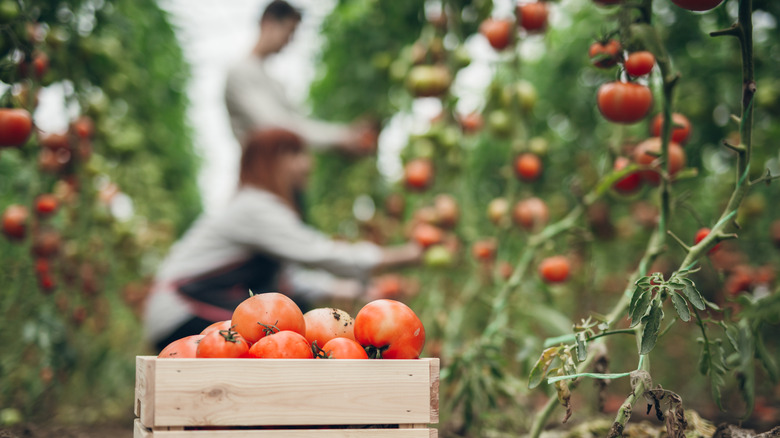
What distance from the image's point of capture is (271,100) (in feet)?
9.48

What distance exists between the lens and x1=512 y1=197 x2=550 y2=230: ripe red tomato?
95.1 inches

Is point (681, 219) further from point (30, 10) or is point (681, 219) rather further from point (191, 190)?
point (191, 190)

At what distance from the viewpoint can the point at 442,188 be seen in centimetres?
287

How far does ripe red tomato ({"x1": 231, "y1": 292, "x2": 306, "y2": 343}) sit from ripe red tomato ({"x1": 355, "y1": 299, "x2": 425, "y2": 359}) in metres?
0.14

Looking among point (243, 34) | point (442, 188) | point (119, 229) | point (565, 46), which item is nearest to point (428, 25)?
point (442, 188)

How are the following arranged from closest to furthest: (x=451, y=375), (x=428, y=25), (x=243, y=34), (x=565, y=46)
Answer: (x=451, y=375) → (x=428, y=25) → (x=565, y=46) → (x=243, y=34)

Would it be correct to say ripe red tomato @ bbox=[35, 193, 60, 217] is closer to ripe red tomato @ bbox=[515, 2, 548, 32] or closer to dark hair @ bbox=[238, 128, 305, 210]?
dark hair @ bbox=[238, 128, 305, 210]

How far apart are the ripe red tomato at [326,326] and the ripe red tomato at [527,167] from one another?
1337mm

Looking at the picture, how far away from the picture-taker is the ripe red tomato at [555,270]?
220cm

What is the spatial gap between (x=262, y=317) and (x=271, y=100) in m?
1.91

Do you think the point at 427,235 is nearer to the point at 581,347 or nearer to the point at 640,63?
the point at 640,63

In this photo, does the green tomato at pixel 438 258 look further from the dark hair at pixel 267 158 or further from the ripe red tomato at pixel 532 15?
the ripe red tomato at pixel 532 15

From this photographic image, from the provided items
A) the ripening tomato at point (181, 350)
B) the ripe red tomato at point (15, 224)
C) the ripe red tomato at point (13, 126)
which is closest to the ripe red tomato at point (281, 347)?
the ripening tomato at point (181, 350)

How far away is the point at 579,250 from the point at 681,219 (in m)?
0.56
